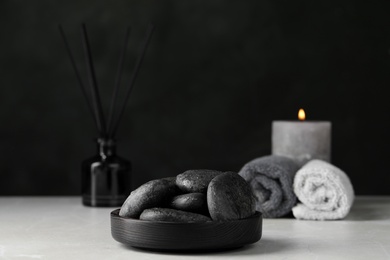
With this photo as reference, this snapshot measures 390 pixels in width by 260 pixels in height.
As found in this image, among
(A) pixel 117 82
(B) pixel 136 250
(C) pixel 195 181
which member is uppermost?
(A) pixel 117 82

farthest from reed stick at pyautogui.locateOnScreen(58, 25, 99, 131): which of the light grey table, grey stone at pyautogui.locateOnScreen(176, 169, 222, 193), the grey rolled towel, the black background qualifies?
grey stone at pyautogui.locateOnScreen(176, 169, 222, 193)

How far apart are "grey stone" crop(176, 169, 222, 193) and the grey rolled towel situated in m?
0.34

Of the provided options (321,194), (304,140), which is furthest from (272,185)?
(304,140)

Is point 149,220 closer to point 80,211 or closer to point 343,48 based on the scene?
point 80,211

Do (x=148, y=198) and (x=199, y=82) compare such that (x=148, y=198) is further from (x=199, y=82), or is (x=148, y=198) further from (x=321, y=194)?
(x=199, y=82)

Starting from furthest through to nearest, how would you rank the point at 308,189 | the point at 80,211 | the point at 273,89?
the point at 273,89, the point at 80,211, the point at 308,189

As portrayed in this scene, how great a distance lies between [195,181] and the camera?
108 cm

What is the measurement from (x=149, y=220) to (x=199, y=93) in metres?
0.83

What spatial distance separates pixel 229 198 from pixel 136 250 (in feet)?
0.54

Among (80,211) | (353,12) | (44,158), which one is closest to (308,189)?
(80,211)

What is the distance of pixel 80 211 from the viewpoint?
1.52 metres

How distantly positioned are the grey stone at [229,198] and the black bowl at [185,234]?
0.01m

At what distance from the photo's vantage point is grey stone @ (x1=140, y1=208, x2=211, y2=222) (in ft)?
3.34

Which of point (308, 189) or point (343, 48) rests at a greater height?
point (343, 48)
